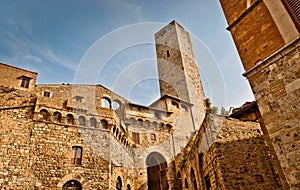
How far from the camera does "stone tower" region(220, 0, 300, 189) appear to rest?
6316 mm

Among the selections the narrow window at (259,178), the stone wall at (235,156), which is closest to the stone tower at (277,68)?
the stone wall at (235,156)

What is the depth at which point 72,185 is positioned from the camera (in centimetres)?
1645

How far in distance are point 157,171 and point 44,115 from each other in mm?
14945

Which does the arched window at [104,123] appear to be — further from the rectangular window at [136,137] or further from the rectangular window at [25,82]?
the rectangular window at [25,82]

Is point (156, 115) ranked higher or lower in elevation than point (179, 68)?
lower

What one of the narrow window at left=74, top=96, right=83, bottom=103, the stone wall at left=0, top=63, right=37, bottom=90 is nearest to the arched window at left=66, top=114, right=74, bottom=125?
the narrow window at left=74, top=96, right=83, bottom=103

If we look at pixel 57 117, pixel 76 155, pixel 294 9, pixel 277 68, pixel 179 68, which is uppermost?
pixel 179 68

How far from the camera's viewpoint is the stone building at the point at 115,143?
10969mm

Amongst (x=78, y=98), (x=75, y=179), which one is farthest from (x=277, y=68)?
(x=78, y=98)

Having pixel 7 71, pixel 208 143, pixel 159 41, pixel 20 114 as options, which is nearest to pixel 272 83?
pixel 208 143

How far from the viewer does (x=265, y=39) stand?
7.68 m

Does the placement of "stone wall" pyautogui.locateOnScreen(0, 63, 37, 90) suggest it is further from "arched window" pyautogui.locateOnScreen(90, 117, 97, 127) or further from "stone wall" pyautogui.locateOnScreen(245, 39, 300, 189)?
"stone wall" pyautogui.locateOnScreen(245, 39, 300, 189)

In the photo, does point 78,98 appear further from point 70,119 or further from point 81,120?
point 70,119

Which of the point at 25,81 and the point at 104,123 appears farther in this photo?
the point at 25,81
